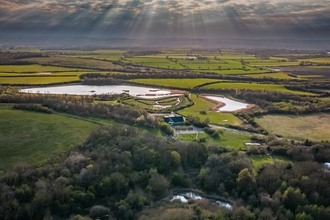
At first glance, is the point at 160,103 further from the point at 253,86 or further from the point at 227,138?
the point at 253,86

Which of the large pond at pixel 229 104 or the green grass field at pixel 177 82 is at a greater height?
the green grass field at pixel 177 82

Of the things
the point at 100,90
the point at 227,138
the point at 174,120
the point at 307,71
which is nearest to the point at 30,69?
the point at 100,90

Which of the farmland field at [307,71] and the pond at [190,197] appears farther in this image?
the farmland field at [307,71]

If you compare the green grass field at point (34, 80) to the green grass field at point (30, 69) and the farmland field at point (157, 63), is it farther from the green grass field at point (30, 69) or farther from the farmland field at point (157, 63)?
the farmland field at point (157, 63)

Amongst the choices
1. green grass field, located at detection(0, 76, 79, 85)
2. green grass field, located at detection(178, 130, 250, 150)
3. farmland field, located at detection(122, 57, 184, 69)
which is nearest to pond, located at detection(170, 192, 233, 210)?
green grass field, located at detection(178, 130, 250, 150)

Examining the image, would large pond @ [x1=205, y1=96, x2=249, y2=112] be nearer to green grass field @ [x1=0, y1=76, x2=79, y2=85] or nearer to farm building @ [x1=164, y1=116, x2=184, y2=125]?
farm building @ [x1=164, y1=116, x2=184, y2=125]

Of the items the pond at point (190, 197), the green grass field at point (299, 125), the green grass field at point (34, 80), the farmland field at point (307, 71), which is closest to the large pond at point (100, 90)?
the green grass field at point (34, 80)
